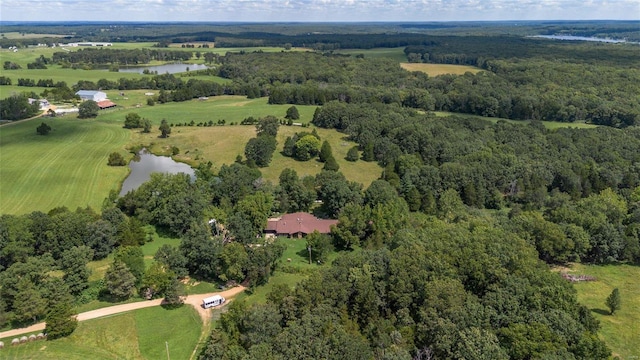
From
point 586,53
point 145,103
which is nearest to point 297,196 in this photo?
point 145,103

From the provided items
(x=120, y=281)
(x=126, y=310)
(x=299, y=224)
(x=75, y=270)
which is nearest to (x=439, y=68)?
(x=299, y=224)

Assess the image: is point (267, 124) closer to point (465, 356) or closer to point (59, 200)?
point (59, 200)

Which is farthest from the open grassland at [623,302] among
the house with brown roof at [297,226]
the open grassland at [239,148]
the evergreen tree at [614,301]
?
the open grassland at [239,148]

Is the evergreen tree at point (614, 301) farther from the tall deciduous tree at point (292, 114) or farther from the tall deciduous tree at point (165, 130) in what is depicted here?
the tall deciduous tree at point (165, 130)

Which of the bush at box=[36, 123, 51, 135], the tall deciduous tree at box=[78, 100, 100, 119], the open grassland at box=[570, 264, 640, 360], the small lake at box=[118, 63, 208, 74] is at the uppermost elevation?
the small lake at box=[118, 63, 208, 74]

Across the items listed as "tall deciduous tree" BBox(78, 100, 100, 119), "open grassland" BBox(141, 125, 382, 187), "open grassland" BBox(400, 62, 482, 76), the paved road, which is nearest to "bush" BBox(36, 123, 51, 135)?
"tall deciduous tree" BBox(78, 100, 100, 119)

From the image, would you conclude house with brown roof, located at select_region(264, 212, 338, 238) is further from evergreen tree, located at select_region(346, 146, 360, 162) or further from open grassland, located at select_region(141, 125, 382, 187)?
evergreen tree, located at select_region(346, 146, 360, 162)
